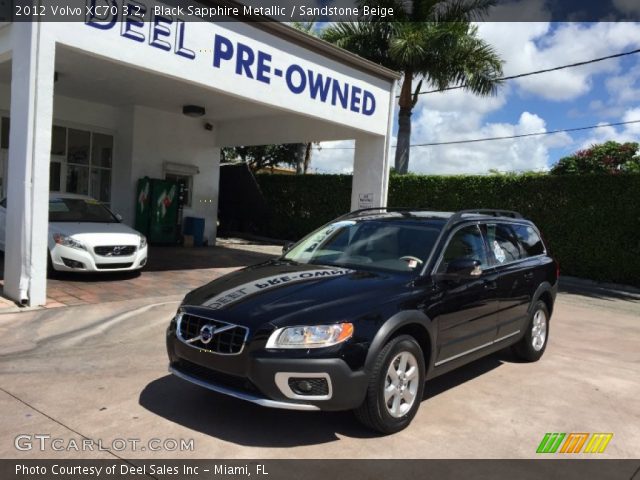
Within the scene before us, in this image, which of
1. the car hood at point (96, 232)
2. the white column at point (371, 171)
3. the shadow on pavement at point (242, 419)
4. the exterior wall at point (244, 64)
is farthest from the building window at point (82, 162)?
the shadow on pavement at point (242, 419)

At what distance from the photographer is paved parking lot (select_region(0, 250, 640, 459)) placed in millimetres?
3695

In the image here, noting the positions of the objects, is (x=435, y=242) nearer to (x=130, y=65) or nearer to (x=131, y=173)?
(x=130, y=65)

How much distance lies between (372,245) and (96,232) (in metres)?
6.19

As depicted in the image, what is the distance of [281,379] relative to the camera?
11.5ft

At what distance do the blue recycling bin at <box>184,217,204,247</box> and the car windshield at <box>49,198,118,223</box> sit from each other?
5.40 meters

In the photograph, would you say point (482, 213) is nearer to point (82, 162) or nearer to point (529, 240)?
point (529, 240)

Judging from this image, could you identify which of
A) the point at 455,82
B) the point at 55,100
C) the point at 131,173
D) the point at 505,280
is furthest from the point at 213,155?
the point at 505,280

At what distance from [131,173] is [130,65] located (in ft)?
23.2

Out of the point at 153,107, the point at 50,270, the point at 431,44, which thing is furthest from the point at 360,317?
the point at 431,44

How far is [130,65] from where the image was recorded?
8.28 metres

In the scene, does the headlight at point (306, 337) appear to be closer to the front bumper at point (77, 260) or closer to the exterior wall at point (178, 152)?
the front bumper at point (77, 260)

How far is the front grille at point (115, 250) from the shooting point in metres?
9.23

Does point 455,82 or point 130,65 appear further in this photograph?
point 455,82

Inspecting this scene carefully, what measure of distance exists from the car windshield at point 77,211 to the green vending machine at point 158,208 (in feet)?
12.9
